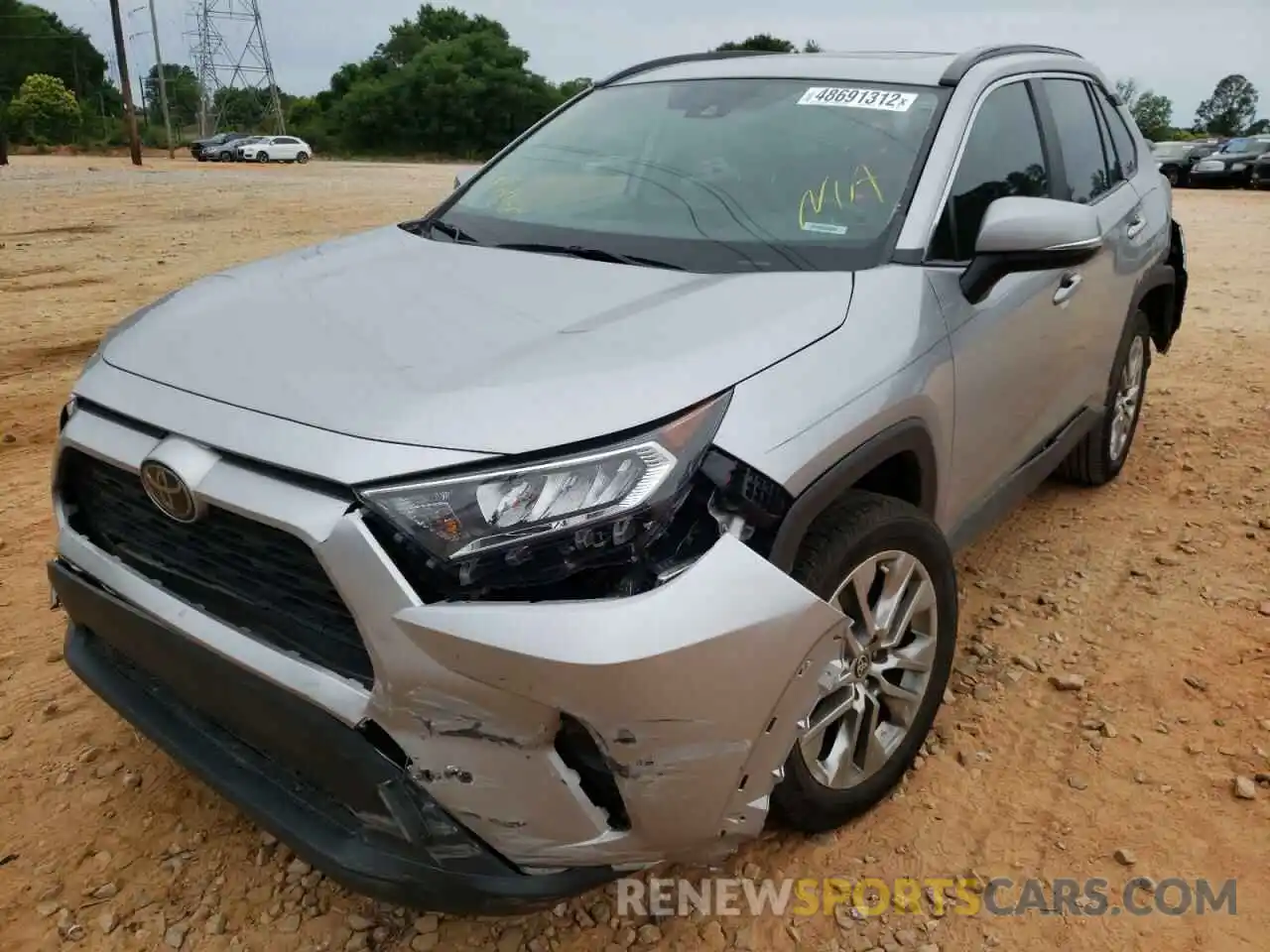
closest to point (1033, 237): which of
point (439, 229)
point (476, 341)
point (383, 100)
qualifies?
point (476, 341)

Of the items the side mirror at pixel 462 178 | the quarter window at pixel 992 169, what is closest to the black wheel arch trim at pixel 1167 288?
the quarter window at pixel 992 169

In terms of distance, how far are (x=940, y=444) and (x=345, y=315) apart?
1.43 meters

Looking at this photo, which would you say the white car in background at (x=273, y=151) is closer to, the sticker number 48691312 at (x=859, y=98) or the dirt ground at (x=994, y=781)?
the dirt ground at (x=994, y=781)

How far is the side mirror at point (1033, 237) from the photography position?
2.35 m

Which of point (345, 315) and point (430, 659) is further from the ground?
point (345, 315)

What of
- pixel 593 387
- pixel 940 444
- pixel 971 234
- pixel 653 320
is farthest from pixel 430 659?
pixel 971 234

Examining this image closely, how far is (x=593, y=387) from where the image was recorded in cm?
183

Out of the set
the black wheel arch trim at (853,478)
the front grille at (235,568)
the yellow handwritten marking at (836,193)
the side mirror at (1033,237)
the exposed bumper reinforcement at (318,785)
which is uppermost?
the yellow handwritten marking at (836,193)

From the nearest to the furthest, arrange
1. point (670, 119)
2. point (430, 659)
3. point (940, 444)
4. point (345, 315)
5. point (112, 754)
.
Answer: point (430, 659) < point (345, 315) < point (940, 444) < point (112, 754) < point (670, 119)

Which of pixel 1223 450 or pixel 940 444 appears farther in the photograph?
pixel 1223 450

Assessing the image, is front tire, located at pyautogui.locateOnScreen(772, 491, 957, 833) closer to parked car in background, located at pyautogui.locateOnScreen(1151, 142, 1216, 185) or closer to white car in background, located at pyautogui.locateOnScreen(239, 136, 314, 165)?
parked car in background, located at pyautogui.locateOnScreen(1151, 142, 1216, 185)

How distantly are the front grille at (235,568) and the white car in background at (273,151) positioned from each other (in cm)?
4347

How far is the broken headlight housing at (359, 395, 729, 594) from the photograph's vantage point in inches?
65.1

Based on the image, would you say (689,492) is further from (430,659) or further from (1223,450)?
(1223,450)
